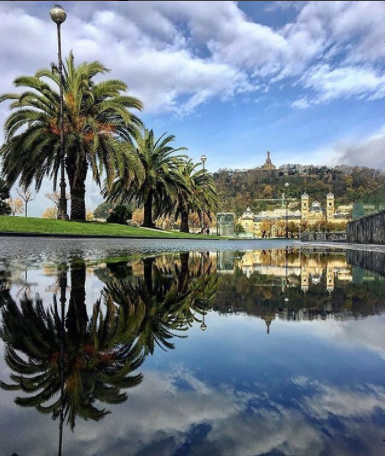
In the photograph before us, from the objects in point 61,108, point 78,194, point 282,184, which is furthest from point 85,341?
point 282,184

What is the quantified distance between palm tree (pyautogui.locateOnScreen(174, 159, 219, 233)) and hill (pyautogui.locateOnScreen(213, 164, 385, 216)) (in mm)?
87727

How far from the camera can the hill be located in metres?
136

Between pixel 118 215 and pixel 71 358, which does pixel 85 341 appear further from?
pixel 118 215

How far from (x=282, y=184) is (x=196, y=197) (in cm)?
11738

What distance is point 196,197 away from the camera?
35531 mm

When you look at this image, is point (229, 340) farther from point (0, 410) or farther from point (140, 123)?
point (140, 123)

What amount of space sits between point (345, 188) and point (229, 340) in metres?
154

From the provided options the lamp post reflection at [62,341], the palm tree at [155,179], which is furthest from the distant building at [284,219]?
the lamp post reflection at [62,341]

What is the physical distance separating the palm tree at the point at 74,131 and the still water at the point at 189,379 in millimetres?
16672

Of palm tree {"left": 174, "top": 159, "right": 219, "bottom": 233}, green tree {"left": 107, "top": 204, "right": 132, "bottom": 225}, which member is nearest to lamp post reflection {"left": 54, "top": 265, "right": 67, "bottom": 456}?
green tree {"left": 107, "top": 204, "right": 132, "bottom": 225}

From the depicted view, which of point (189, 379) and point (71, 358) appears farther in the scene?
point (71, 358)

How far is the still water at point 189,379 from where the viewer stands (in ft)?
2.74

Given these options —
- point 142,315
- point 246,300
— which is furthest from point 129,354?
point 246,300

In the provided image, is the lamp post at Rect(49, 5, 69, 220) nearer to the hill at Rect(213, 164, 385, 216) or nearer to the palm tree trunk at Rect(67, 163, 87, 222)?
the palm tree trunk at Rect(67, 163, 87, 222)
